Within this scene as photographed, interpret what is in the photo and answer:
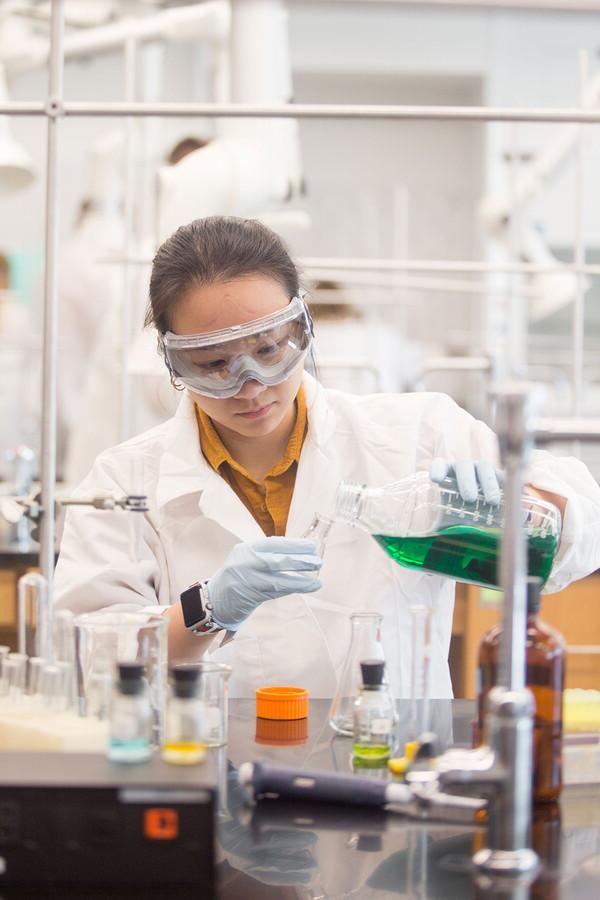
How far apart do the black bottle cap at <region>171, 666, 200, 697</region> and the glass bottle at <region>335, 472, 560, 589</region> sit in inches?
19.1

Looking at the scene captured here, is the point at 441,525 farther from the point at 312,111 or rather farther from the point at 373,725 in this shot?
the point at 312,111

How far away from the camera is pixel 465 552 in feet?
4.21

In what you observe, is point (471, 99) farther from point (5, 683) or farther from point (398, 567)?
point (5, 683)

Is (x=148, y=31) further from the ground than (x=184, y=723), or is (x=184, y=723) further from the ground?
(x=148, y=31)

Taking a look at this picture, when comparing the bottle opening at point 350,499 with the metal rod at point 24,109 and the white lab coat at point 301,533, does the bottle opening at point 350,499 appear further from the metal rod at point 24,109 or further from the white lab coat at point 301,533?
the metal rod at point 24,109

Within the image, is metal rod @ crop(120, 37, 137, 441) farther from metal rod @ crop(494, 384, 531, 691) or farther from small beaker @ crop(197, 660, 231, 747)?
metal rod @ crop(494, 384, 531, 691)

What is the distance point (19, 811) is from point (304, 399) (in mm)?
980

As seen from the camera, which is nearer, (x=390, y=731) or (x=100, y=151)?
(x=390, y=731)

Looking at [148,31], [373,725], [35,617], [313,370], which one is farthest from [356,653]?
[148,31]

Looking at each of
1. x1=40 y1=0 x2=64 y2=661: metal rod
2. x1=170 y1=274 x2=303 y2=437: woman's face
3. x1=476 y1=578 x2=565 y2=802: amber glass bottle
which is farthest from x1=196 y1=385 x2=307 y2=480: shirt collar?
x1=476 y1=578 x2=565 y2=802: amber glass bottle


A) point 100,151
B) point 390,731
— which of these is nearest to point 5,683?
point 390,731

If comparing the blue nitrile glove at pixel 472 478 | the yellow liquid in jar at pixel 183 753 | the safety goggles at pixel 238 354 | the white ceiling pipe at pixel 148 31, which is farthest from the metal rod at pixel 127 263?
the yellow liquid in jar at pixel 183 753

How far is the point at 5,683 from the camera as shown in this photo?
3.24ft

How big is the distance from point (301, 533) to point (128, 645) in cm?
58
